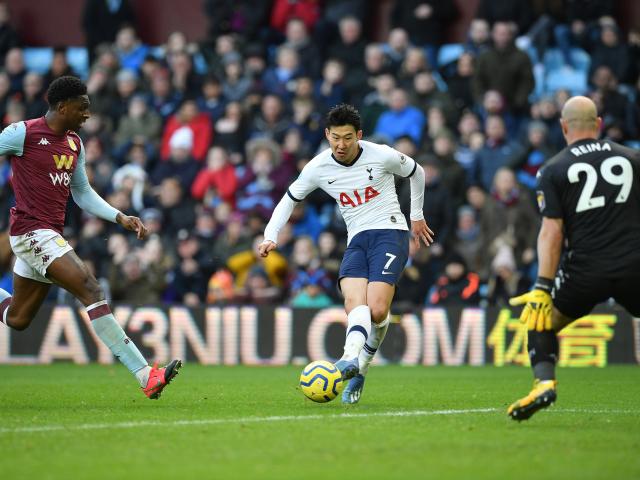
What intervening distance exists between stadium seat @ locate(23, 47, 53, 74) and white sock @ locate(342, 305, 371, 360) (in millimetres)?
17839

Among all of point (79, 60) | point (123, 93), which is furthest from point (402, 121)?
point (79, 60)

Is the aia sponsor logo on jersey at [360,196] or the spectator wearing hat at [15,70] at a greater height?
the spectator wearing hat at [15,70]

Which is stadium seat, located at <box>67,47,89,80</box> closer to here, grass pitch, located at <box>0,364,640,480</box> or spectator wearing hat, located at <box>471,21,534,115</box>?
spectator wearing hat, located at <box>471,21,534,115</box>

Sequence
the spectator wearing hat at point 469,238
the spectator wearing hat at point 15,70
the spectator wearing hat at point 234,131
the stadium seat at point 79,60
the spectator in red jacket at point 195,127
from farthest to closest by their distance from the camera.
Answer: the stadium seat at point 79,60 < the spectator wearing hat at point 15,70 < the spectator in red jacket at point 195,127 < the spectator wearing hat at point 234,131 < the spectator wearing hat at point 469,238

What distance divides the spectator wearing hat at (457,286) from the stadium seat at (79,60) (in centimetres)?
1083

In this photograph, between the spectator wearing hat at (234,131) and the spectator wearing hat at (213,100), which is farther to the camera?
the spectator wearing hat at (213,100)

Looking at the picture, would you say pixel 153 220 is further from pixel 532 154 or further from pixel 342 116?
pixel 342 116

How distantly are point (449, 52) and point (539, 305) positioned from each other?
15.4 metres

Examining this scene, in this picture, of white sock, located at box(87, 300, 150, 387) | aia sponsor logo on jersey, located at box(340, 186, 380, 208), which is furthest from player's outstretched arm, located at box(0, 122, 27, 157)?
aia sponsor logo on jersey, located at box(340, 186, 380, 208)

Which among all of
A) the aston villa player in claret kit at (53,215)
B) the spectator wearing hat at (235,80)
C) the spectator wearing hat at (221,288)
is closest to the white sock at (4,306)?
the aston villa player in claret kit at (53,215)

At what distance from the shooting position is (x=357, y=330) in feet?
34.0

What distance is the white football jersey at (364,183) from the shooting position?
1102 centimetres

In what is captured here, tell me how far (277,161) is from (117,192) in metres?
3.10

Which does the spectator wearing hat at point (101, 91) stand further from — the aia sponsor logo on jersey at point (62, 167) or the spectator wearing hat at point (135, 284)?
Result: the aia sponsor logo on jersey at point (62, 167)
